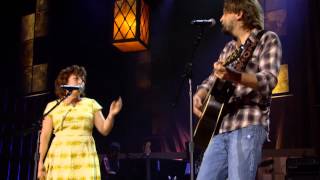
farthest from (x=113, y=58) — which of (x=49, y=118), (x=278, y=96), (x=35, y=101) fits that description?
(x=49, y=118)

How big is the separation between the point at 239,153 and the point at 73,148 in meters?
2.11

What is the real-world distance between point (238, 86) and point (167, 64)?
223 inches

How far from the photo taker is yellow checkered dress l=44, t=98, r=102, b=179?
151 inches

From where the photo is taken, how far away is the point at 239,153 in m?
2.15

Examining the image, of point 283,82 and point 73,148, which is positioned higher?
point 283,82

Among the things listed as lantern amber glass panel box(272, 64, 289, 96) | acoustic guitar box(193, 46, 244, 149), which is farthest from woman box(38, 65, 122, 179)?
lantern amber glass panel box(272, 64, 289, 96)

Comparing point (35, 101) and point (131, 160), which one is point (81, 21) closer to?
point (35, 101)

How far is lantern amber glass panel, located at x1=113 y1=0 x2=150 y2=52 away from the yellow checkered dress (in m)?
1.60

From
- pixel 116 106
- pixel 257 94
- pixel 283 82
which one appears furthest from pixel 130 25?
pixel 257 94

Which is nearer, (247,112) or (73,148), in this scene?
(247,112)

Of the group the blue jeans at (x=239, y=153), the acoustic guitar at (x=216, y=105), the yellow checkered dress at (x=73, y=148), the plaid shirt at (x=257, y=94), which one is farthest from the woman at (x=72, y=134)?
the plaid shirt at (x=257, y=94)

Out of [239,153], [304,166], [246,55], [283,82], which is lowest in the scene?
[304,166]

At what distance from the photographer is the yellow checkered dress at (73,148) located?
384cm

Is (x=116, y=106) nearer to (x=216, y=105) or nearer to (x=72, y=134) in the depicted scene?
(x=72, y=134)
